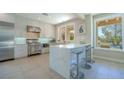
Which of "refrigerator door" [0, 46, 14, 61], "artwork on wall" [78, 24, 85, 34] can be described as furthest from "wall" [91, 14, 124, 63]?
"refrigerator door" [0, 46, 14, 61]

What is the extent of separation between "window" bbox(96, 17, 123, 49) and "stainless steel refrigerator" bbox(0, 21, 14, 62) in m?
4.71

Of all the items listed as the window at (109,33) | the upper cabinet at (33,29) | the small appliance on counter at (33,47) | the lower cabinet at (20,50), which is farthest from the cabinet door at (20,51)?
the window at (109,33)

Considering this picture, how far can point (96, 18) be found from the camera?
17.6ft

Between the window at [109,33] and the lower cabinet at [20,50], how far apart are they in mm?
4366

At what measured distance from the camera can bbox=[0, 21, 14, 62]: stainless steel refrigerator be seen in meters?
4.61

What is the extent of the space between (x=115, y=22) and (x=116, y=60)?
5.99ft

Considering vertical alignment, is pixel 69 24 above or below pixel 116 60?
above

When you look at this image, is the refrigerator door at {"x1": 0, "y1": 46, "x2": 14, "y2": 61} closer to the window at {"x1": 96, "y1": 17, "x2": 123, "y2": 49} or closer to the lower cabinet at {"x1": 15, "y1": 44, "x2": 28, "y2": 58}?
the lower cabinet at {"x1": 15, "y1": 44, "x2": 28, "y2": 58}

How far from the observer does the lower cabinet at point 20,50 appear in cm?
543

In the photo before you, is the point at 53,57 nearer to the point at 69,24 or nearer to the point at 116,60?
the point at 116,60

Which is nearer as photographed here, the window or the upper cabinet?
the window

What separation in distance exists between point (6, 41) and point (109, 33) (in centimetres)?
526
